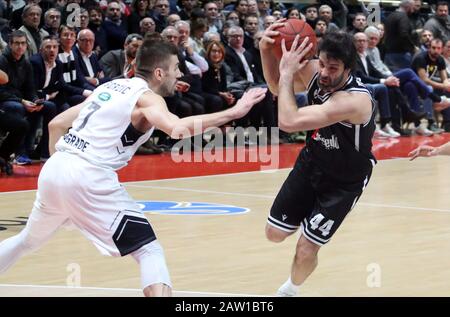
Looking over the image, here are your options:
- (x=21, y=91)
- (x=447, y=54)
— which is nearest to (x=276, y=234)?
(x=21, y=91)

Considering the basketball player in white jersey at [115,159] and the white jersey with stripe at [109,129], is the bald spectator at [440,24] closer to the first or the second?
the basketball player in white jersey at [115,159]

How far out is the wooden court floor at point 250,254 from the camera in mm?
6352

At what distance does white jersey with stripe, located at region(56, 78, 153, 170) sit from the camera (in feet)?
16.8

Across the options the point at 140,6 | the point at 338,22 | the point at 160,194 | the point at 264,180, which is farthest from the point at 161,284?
the point at 338,22

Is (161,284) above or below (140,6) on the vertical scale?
above

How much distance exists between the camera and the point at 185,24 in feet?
47.0

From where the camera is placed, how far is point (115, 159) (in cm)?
517

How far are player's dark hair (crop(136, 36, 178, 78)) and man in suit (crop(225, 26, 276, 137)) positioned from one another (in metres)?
9.72

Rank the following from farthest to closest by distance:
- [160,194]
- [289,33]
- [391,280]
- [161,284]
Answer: [160,194]
[391,280]
[289,33]
[161,284]

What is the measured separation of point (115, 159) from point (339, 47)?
1.49 m

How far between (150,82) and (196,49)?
31.6ft
